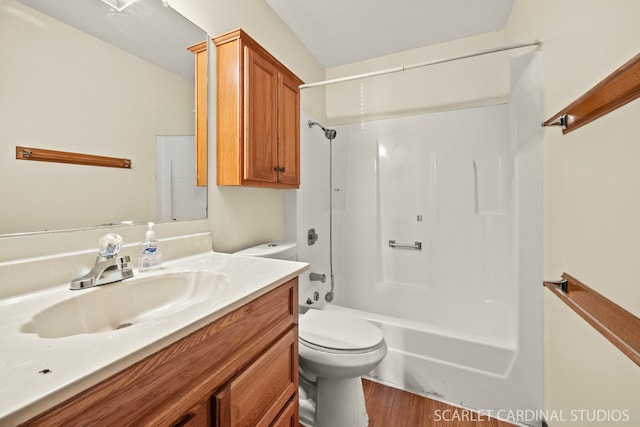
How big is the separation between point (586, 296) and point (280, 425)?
1043 millimetres

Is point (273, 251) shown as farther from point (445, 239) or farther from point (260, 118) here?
point (445, 239)

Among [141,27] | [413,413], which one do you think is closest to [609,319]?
[413,413]

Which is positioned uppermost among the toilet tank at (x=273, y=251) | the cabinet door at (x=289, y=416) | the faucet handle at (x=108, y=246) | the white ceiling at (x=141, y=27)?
the white ceiling at (x=141, y=27)

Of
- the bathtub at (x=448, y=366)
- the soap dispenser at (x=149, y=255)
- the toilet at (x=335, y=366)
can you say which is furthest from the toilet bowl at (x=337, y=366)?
the soap dispenser at (x=149, y=255)

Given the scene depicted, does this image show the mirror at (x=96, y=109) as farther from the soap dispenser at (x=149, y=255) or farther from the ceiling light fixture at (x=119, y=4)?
the soap dispenser at (x=149, y=255)

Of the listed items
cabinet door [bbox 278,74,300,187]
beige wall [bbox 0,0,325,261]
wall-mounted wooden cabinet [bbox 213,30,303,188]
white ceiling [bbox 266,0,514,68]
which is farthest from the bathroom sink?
white ceiling [bbox 266,0,514,68]

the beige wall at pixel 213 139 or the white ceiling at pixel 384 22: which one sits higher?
the white ceiling at pixel 384 22

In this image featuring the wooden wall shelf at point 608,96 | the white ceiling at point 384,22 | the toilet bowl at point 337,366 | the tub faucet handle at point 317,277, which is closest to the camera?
the wooden wall shelf at point 608,96

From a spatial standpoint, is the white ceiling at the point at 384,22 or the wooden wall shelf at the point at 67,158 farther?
the white ceiling at the point at 384,22

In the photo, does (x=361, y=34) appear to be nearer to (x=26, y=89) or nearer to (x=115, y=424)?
(x=26, y=89)

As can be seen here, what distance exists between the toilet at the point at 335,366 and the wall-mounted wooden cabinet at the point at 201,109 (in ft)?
1.57

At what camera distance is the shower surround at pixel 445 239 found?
4.54 ft

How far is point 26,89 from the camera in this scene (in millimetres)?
749

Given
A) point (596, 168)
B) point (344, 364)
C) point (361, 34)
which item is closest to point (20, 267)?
point (344, 364)
